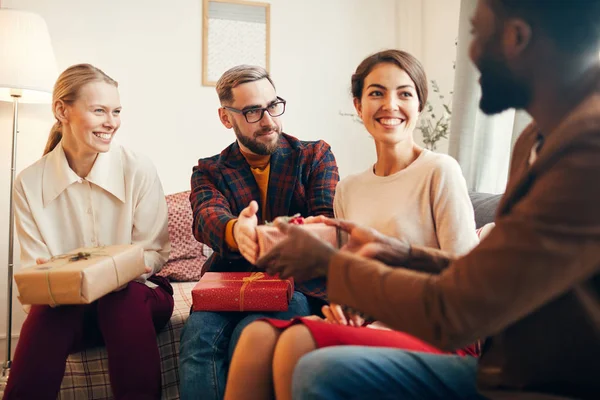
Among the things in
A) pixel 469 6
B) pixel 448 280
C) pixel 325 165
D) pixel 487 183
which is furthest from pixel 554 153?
pixel 469 6

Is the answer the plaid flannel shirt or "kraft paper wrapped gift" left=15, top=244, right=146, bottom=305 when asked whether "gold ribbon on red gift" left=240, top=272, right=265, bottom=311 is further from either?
"kraft paper wrapped gift" left=15, top=244, right=146, bottom=305

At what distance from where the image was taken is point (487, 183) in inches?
105

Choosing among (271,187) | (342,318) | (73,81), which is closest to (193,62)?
(73,81)

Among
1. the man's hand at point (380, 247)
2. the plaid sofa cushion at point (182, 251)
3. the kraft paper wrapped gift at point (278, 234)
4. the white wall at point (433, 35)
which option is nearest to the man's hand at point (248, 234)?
the kraft paper wrapped gift at point (278, 234)

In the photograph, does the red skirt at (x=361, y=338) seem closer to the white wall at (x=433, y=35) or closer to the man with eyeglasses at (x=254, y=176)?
the man with eyeglasses at (x=254, y=176)

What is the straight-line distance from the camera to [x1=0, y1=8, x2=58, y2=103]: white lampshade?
2.55 m

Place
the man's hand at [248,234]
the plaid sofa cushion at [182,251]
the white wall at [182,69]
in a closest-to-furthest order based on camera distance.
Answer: the man's hand at [248,234] → the plaid sofa cushion at [182,251] → the white wall at [182,69]

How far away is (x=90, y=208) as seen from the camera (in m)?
2.09

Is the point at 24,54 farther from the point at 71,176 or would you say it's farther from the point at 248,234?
the point at 248,234

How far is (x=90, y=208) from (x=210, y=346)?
2.43 ft

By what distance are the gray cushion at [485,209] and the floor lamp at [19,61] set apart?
6.41 ft

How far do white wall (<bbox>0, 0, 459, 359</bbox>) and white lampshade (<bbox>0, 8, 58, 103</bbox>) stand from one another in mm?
370

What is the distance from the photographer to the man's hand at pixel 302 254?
98 centimetres

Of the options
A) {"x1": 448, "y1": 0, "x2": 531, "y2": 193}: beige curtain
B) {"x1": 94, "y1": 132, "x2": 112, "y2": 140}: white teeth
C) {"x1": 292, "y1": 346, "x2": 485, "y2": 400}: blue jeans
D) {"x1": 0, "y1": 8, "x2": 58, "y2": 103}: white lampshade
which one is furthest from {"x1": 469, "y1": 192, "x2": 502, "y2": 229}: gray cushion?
{"x1": 0, "y1": 8, "x2": 58, "y2": 103}: white lampshade
